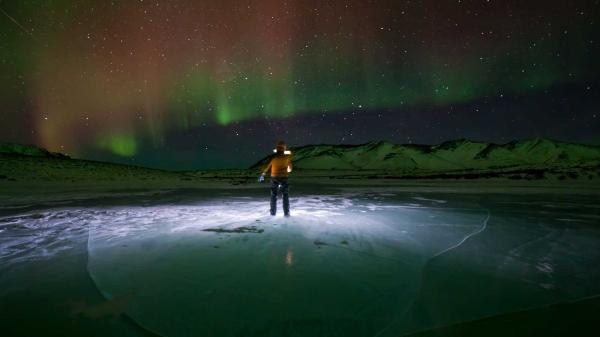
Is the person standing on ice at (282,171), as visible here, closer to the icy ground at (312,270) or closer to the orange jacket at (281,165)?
the orange jacket at (281,165)

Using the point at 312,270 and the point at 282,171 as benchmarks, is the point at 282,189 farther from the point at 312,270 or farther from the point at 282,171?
the point at 312,270

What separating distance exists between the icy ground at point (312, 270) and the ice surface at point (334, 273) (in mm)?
17

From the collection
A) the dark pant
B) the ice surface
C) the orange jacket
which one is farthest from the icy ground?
the orange jacket

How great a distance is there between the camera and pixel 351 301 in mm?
3213

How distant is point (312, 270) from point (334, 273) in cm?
28

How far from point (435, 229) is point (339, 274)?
3861 mm

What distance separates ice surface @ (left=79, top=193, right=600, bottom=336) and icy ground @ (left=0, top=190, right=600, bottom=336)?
17mm

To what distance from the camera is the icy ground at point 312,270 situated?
9.54 feet

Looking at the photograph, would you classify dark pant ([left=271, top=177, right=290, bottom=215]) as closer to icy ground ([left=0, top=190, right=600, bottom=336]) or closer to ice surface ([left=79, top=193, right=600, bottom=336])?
icy ground ([left=0, top=190, right=600, bottom=336])

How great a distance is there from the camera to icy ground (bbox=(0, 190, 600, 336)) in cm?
291

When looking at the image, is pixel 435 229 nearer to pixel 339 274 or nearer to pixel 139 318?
pixel 339 274

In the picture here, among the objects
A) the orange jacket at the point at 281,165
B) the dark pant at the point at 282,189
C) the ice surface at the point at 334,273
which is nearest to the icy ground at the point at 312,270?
the ice surface at the point at 334,273

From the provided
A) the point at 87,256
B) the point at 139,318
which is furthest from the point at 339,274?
the point at 87,256

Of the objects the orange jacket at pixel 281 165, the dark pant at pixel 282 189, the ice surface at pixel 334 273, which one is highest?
the orange jacket at pixel 281 165
